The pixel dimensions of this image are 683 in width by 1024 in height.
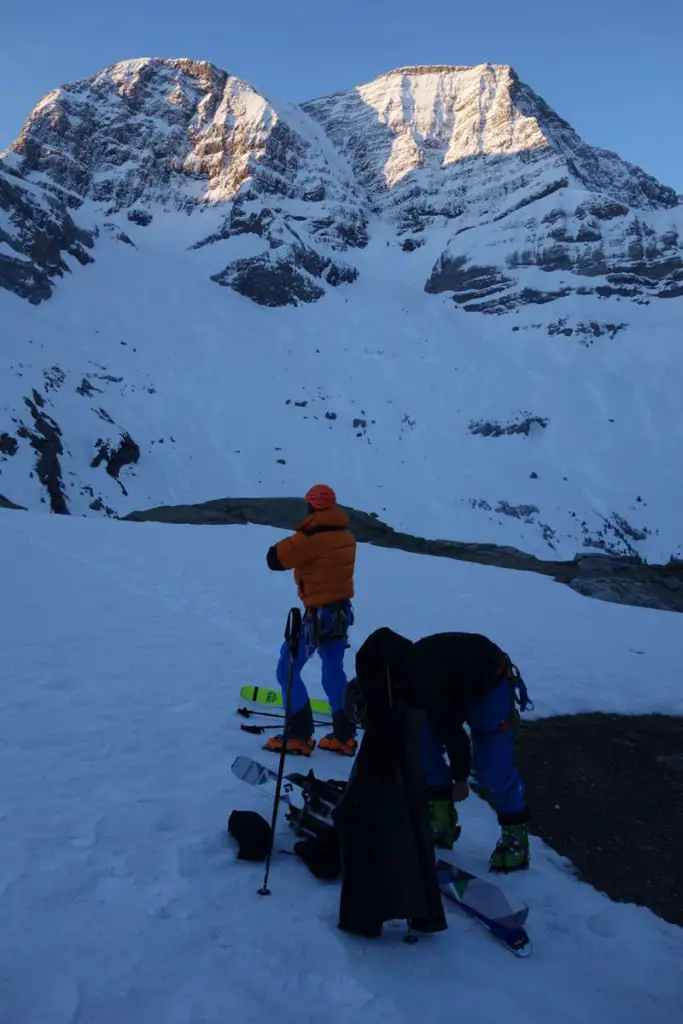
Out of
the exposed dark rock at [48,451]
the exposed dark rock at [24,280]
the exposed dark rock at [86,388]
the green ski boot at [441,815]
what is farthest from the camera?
the exposed dark rock at [24,280]

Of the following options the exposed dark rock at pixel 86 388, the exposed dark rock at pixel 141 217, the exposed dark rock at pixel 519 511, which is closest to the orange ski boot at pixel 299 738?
the exposed dark rock at pixel 519 511

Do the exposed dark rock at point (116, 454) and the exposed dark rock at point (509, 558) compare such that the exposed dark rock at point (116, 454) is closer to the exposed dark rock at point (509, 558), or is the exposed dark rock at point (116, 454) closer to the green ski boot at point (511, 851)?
the exposed dark rock at point (509, 558)

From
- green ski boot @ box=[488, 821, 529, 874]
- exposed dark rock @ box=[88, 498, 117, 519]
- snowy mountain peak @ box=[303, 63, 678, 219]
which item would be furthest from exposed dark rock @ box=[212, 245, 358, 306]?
green ski boot @ box=[488, 821, 529, 874]

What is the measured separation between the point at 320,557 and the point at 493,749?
2307 millimetres

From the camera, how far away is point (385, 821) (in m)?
3.51

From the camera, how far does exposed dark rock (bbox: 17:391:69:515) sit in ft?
123

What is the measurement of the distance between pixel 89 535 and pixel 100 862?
47.6ft

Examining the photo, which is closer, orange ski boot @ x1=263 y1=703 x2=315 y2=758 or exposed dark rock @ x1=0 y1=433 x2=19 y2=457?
orange ski boot @ x1=263 y1=703 x2=315 y2=758

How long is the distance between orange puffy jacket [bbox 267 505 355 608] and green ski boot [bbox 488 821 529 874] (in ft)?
7.81

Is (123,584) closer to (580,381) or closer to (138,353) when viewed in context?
(138,353)

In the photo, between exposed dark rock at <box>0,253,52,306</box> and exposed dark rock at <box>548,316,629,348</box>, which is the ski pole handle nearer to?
exposed dark rock at <box>0,253,52,306</box>

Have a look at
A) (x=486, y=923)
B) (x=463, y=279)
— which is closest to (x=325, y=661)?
(x=486, y=923)

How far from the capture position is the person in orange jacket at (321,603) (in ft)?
19.3

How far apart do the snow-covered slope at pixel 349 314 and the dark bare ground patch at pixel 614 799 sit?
33.5m
